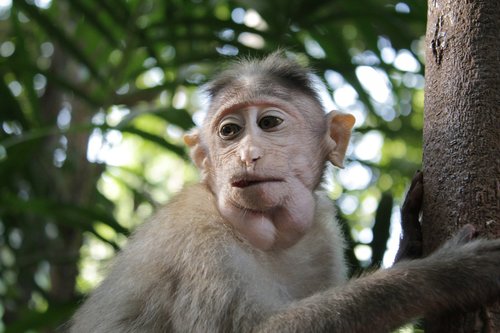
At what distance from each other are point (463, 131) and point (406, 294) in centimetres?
67

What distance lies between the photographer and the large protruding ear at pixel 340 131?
3.92 metres

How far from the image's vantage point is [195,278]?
3182 mm

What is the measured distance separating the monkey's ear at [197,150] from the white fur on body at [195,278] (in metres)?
0.18

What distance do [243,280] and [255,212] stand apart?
0.35m

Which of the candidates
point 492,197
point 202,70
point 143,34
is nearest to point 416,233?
point 492,197

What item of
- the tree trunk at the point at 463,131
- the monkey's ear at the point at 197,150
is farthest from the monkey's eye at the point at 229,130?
the tree trunk at the point at 463,131

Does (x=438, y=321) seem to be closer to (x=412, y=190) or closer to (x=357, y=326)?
(x=357, y=326)

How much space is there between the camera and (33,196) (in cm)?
547

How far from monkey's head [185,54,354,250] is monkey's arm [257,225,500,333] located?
521 millimetres

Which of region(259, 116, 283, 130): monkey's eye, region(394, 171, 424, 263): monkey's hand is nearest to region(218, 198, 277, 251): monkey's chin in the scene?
region(259, 116, 283, 130): monkey's eye

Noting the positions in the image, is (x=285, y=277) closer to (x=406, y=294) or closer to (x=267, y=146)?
(x=267, y=146)

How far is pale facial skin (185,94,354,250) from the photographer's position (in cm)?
332

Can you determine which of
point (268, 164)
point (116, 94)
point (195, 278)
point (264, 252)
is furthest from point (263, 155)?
point (116, 94)

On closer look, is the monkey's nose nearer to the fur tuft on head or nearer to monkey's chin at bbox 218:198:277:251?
monkey's chin at bbox 218:198:277:251
